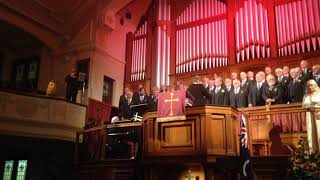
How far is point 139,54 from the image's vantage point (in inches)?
481

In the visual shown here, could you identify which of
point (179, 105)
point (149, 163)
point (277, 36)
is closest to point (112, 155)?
point (149, 163)

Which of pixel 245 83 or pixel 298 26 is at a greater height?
pixel 298 26

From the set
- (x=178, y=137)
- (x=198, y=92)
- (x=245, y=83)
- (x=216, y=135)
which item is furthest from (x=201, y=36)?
(x=216, y=135)

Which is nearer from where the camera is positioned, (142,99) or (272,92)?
(272,92)

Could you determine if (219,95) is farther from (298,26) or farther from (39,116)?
(39,116)

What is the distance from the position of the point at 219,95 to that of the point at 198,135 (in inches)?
118

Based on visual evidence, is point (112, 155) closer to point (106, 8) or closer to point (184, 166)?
point (184, 166)

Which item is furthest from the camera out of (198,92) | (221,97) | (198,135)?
(221,97)

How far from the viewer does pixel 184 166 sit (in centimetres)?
659

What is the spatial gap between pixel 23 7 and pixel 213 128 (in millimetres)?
8014

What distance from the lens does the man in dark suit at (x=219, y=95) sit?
8.57 m

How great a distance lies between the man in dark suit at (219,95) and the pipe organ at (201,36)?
5.87 ft

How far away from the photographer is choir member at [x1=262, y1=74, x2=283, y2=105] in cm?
774

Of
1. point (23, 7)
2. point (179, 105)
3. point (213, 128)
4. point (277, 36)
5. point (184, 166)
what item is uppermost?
point (23, 7)
